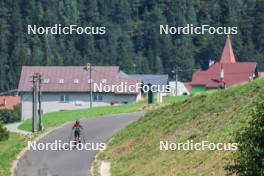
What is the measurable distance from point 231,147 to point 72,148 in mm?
10021

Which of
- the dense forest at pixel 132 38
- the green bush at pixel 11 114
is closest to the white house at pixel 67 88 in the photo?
the green bush at pixel 11 114

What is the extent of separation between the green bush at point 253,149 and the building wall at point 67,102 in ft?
238

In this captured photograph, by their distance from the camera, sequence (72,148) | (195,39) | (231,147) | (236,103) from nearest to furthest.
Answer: (231,147), (236,103), (72,148), (195,39)

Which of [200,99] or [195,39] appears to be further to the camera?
[195,39]

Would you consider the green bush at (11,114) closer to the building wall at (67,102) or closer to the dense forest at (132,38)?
the building wall at (67,102)

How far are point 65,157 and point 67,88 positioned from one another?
66497mm

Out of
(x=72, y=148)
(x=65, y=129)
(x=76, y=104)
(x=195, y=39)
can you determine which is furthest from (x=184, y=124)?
(x=195, y=39)

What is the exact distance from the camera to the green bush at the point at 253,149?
1611cm

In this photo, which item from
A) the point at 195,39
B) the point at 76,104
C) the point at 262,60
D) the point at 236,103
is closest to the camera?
the point at 236,103

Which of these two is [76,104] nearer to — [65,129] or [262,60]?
[262,60]

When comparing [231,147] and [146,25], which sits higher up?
[146,25]

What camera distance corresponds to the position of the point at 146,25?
438 ft

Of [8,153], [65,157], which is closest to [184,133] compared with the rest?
[65,157]

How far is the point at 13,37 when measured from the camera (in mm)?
136000
